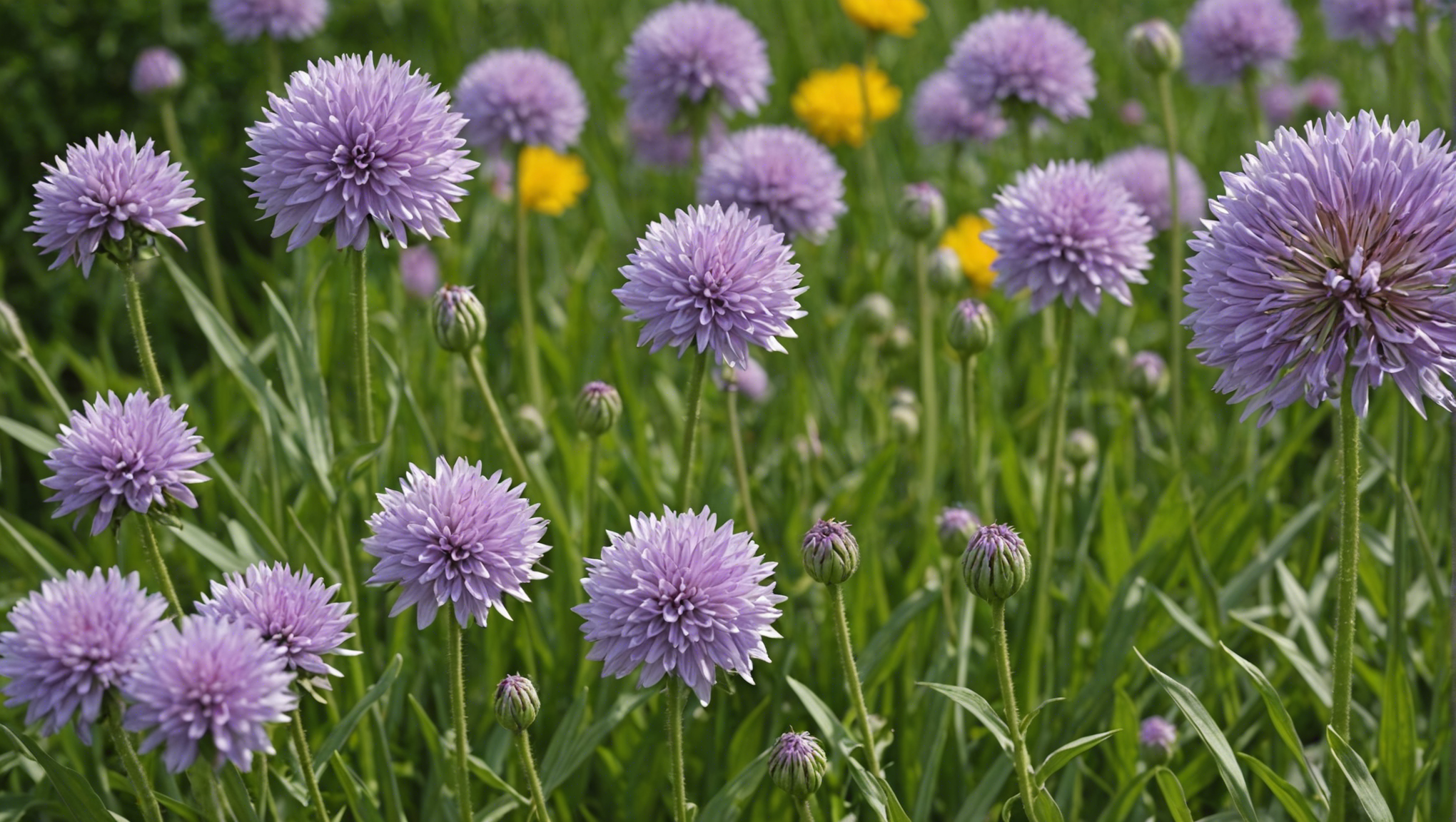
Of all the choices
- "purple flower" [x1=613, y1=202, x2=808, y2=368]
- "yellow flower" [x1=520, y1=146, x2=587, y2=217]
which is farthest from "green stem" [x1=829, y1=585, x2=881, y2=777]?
"yellow flower" [x1=520, y1=146, x2=587, y2=217]

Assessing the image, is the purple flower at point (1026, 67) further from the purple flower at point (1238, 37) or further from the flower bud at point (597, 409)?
the flower bud at point (597, 409)

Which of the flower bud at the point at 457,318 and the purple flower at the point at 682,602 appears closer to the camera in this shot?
the purple flower at the point at 682,602

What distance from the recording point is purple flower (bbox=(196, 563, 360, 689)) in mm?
1639

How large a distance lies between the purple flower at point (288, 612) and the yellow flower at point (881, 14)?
315 cm

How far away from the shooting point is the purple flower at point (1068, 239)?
254 centimetres

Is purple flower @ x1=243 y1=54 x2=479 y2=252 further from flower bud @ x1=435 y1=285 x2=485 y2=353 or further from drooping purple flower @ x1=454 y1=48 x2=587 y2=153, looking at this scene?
drooping purple flower @ x1=454 y1=48 x2=587 y2=153

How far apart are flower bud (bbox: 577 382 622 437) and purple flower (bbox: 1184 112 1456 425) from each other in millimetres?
1110

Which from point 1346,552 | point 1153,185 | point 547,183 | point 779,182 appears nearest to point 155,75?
point 547,183

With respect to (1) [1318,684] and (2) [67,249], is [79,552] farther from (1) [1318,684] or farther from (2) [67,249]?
(1) [1318,684]

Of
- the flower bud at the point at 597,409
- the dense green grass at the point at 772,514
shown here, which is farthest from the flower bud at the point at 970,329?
the flower bud at the point at 597,409

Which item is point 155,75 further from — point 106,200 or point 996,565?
point 996,565

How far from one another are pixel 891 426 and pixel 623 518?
759 millimetres

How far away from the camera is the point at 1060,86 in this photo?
337 cm

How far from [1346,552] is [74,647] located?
5.34 feet
